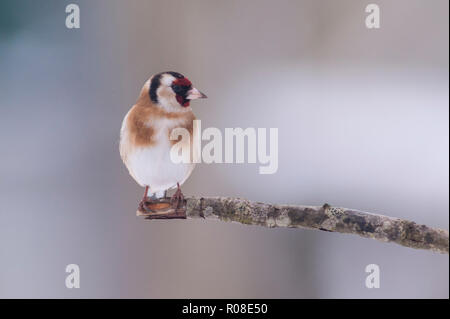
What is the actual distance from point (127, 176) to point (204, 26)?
0.39 metres

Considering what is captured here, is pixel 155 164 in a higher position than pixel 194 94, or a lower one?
lower

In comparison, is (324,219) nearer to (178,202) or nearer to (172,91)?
(178,202)

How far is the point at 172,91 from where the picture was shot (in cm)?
83

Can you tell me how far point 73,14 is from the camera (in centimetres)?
91

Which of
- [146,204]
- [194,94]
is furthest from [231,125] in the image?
[146,204]

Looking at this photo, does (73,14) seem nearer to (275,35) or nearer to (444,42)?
(275,35)

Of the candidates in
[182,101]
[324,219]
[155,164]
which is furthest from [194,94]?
[324,219]

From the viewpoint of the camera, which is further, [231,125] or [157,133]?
[231,125]

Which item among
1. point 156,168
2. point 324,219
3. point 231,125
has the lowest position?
point 324,219

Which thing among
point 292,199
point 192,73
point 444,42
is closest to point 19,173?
point 192,73

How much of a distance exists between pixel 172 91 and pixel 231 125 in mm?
154

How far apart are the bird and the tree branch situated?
7cm

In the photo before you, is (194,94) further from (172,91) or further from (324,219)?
(324,219)

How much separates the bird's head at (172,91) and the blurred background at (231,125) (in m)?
0.04
